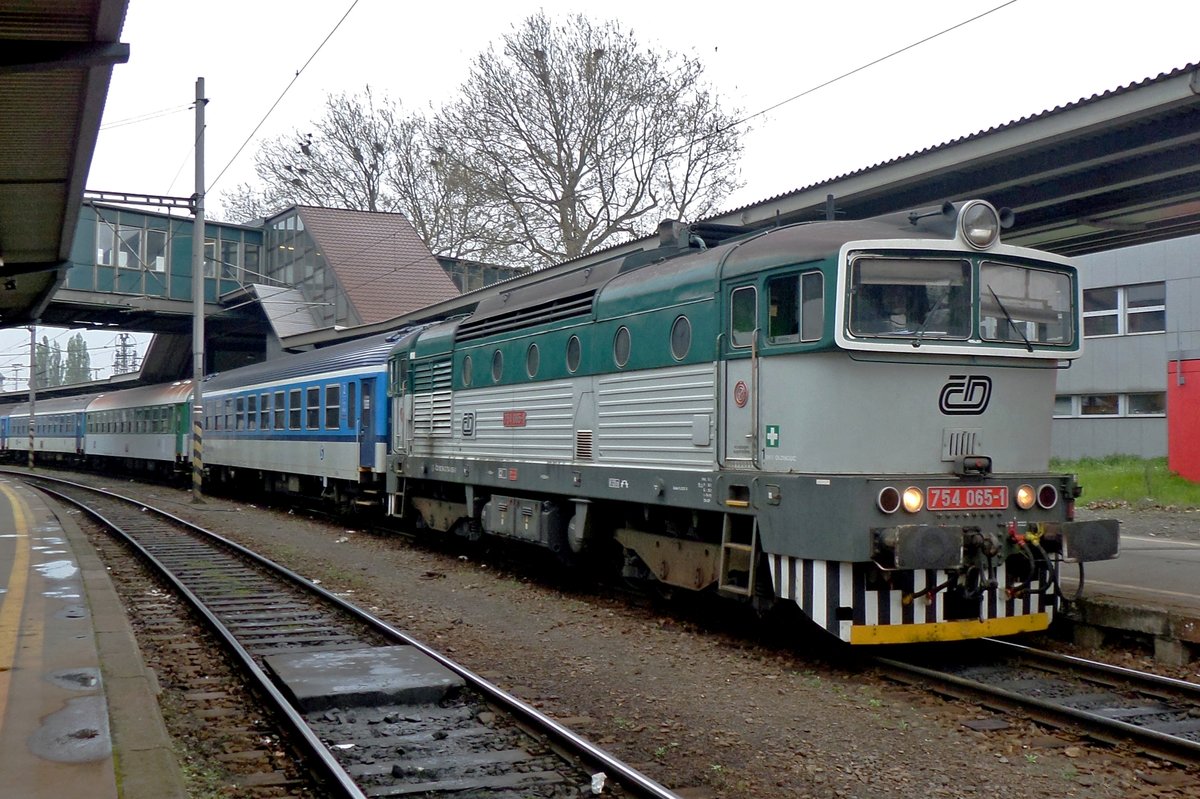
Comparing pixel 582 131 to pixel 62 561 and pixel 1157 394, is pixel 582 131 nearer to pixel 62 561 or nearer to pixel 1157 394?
pixel 1157 394

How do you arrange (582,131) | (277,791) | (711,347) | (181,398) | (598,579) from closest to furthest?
(277,791) → (711,347) → (598,579) → (181,398) → (582,131)

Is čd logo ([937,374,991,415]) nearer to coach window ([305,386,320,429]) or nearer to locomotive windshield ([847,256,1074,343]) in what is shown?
locomotive windshield ([847,256,1074,343])

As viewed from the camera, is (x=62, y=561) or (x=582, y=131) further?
(x=582, y=131)

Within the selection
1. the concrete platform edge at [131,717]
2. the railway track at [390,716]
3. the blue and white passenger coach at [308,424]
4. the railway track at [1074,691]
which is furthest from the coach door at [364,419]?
the railway track at [1074,691]

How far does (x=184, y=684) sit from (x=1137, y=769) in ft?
21.0

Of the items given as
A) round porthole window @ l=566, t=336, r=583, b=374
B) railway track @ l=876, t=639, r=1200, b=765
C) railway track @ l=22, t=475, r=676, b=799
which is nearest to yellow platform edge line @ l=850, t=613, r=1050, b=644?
railway track @ l=876, t=639, r=1200, b=765

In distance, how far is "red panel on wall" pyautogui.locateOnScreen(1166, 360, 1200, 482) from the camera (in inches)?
803

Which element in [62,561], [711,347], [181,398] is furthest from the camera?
[181,398]

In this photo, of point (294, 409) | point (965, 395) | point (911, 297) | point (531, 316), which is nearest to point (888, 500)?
point (965, 395)

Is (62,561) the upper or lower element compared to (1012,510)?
lower

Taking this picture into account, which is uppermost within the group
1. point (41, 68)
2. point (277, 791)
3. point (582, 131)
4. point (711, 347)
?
point (582, 131)

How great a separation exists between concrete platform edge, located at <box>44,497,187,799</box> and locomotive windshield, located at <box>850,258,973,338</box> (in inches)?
205

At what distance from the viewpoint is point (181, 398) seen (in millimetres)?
32719

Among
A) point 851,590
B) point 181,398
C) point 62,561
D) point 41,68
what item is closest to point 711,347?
point 851,590
